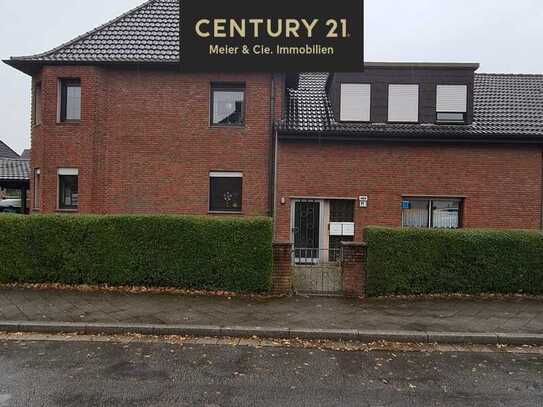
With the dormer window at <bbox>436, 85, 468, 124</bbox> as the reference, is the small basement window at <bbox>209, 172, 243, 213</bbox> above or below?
below

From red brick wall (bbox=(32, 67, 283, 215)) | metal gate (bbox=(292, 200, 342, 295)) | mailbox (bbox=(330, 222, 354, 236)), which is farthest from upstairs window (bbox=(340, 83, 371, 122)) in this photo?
mailbox (bbox=(330, 222, 354, 236))

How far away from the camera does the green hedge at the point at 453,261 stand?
926cm

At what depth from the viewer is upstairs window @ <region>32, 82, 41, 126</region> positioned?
50.2ft

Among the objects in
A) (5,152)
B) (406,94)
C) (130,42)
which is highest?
(130,42)

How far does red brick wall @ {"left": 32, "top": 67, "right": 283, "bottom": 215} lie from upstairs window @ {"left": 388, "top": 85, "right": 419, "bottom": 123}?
12.2ft

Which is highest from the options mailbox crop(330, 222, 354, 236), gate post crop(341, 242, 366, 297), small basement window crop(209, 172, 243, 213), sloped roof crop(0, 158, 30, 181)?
sloped roof crop(0, 158, 30, 181)

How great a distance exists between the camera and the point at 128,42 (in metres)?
14.8

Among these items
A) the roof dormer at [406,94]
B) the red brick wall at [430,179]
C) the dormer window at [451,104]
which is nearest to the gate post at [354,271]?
the red brick wall at [430,179]

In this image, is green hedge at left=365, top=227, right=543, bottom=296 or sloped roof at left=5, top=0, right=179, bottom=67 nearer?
green hedge at left=365, top=227, right=543, bottom=296

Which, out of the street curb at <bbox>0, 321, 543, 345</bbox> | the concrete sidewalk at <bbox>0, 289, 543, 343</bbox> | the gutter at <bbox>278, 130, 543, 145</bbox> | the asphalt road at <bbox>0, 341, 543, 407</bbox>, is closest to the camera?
the asphalt road at <bbox>0, 341, 543, 407</bbox>

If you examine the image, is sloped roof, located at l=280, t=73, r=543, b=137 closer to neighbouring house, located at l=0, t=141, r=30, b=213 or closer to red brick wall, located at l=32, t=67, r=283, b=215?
red brick wall, located at l=32, t=67, r=283, b=215

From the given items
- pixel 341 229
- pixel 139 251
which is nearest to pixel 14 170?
pixel 139 251

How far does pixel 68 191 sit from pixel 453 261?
38.4 ft

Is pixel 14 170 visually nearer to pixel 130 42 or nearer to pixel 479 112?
pixel 130 42
